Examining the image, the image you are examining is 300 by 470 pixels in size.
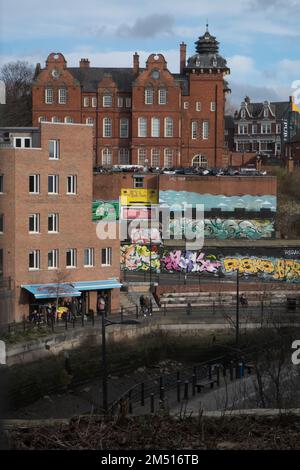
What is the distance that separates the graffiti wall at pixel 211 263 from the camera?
3431 centimetres

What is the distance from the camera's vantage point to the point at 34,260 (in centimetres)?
2583

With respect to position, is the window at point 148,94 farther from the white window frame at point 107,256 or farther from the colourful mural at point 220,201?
the white window frame at point 107,256

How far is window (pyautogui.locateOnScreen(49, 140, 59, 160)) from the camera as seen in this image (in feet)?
84.7

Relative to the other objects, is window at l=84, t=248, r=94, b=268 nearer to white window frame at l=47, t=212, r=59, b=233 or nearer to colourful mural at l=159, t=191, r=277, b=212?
white window frame at l=47, t=212, r=59, b=233

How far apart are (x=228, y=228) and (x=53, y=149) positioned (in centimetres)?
1612

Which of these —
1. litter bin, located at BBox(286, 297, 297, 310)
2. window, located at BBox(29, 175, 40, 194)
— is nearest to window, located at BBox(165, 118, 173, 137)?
litter bin, located at BBox(286, 297, 297, 310)

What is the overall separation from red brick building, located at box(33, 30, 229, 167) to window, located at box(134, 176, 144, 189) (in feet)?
25.1

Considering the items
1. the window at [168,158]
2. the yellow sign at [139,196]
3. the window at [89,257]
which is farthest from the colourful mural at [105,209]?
the window at [168,158]

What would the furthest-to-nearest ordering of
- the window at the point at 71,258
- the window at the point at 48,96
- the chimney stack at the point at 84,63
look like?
the chimney stack at the point at 84,63 → the window at the point at 48,96 → the window at the point at 71,258

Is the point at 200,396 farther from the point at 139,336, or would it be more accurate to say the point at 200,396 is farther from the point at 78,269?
the point at 78,269

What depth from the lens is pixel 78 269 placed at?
27.0m

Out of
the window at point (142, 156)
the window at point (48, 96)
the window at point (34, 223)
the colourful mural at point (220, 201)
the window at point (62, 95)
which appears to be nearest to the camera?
the window at point (34, 223)

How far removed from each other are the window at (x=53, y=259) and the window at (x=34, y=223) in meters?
0.94
